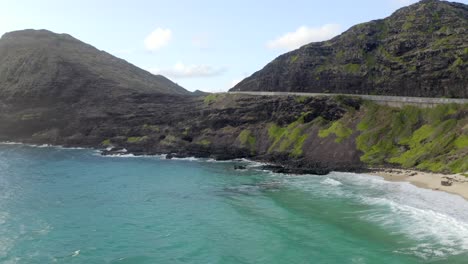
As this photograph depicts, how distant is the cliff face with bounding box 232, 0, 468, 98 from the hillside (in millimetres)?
Answer: 56808

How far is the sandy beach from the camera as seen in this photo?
56.4m

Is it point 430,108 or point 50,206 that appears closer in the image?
point 50,206

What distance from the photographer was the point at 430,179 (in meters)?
62.5

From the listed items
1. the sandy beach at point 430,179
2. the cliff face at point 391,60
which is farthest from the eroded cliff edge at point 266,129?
the cliff face at point 391,60

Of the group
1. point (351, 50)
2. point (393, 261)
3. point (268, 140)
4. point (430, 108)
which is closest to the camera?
point (393, 261)

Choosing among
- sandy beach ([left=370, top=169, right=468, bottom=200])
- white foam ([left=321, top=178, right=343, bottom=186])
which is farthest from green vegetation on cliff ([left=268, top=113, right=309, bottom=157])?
sandy beach ([left=370, top=169, right=468, bottom=200])

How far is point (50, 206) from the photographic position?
5703cm

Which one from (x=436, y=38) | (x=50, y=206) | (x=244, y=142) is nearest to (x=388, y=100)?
(x=436, y=38)

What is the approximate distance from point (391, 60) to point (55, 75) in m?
111

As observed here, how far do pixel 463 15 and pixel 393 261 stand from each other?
97.0 meters

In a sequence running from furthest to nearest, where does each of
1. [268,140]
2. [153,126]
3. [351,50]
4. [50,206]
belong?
[153,126]
[351,50]
[268,140]
[50,206]

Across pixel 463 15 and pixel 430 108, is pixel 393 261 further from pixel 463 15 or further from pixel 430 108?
pixel 463 15

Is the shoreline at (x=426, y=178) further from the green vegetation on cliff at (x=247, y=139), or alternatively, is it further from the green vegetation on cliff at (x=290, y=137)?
the green vegetation on cliff at (x=247, y=139)

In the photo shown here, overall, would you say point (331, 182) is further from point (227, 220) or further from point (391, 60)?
point (391, 60)
